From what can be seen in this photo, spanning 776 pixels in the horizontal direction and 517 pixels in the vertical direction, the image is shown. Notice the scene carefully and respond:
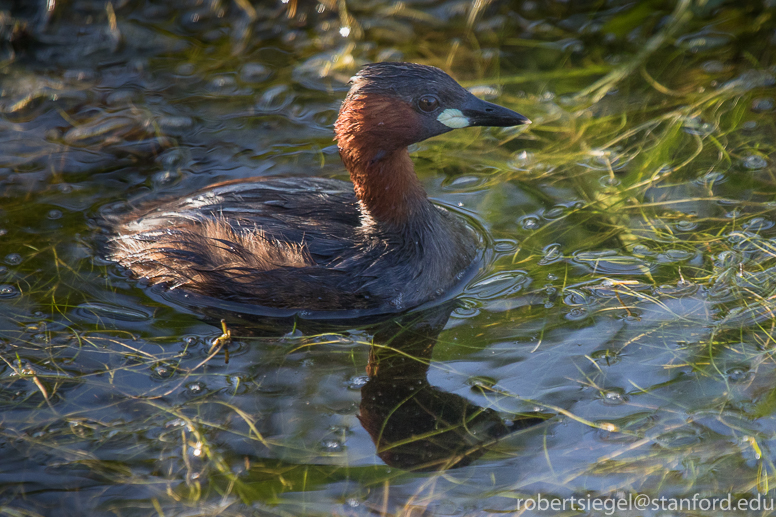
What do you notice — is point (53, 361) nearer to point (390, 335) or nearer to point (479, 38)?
point (390, 335)

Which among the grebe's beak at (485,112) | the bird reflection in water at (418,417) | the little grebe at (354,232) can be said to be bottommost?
the bird reflection in water at (418,417)

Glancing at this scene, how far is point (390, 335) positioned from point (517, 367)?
2.64ft

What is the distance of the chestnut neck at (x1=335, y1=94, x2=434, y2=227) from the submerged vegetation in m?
0.67

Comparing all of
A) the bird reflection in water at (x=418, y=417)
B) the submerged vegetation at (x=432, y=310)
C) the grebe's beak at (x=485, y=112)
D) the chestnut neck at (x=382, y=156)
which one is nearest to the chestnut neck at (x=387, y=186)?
the chestnut neck at (x=382, y=156)

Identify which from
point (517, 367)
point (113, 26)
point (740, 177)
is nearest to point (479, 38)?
point (740, 177)

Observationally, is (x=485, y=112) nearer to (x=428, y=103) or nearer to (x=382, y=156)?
(x=428, y=103)

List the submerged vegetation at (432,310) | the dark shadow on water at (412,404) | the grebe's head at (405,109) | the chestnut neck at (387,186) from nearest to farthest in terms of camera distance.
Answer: the submerged vegetation at (432,310), the dark shadow on water at (412,404), the grebe's head at (405,109), the chestnut neck at (387,186)

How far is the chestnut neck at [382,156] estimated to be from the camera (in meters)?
4.39

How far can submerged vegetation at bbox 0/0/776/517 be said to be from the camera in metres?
3.45

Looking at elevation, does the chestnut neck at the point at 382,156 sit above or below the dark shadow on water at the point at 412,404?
above

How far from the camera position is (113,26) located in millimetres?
6887

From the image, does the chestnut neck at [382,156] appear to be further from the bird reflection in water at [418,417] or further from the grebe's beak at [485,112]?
the bird reflection in water at [418,417]

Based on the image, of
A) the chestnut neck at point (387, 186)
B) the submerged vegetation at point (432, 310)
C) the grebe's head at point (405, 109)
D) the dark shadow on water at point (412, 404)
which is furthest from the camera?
the chestnut neck at point (387, 186)

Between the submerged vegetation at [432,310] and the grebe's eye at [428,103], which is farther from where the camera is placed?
the grebe's eye at [428,103]
